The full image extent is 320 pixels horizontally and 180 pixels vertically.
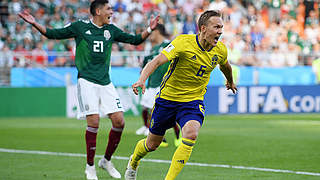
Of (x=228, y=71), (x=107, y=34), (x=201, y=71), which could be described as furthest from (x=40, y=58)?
(x=201, y=71)

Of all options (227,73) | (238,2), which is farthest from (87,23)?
(238,2)

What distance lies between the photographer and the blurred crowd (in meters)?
22.5

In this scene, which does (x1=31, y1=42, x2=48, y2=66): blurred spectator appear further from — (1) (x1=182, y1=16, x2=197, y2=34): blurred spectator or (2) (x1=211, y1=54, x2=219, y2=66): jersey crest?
(2) (x1=211, y1=54, x2=219, y2=66): jersey crest

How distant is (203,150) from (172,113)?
484 cm

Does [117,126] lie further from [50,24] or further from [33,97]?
[50,24]

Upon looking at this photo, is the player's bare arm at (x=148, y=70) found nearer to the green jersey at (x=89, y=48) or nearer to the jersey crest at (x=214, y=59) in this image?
the jersey crest at (x=214, y=59)

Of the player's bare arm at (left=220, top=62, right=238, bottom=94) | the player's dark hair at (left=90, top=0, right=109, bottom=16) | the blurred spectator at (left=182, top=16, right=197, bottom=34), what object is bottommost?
the blurred spectator at (left=182, top=16, right=197, bottom=34)

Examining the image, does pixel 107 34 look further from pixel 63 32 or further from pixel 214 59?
pixel 214 59

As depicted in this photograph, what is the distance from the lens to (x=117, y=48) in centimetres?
2380

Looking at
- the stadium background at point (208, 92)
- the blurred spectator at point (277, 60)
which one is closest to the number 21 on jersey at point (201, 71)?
the stadium background at point (208, 92)

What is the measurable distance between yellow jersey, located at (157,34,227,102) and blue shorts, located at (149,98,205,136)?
0.21 feet

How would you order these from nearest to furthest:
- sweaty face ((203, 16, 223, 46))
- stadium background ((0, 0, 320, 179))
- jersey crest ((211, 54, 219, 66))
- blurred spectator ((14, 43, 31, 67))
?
sweaty face ((203, 16, 223, 46)) → jersey crest ((211, 54, 219, 66)) → stadium background ((0, 0, 320, 179)) → blurred spectator ((14, 43, 31, 67))

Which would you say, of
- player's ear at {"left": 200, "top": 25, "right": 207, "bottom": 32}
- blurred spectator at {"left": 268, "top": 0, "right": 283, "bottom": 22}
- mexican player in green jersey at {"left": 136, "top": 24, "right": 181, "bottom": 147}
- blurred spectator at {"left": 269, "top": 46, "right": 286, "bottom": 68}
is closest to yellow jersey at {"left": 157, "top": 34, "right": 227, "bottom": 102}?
player's ear at {"left": 200, "top": 25, "right": 207, "bottom": 32}

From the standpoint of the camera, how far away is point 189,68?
7.11 meters
